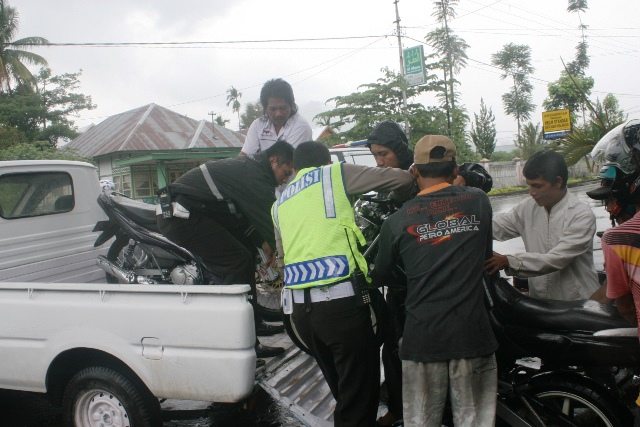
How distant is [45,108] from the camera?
29.9m

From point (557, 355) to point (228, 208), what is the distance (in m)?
2.24

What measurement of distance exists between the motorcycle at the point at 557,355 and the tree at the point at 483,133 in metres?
39.6

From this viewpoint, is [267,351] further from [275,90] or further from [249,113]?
[249,113]

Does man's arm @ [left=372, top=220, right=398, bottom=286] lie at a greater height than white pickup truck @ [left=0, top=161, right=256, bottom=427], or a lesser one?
greater

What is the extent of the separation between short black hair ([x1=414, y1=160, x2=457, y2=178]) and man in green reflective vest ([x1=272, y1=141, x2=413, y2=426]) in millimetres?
242

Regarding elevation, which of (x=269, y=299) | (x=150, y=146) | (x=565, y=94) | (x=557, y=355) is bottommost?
(x=269, y=299)

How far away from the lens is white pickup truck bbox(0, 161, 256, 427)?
283 cm

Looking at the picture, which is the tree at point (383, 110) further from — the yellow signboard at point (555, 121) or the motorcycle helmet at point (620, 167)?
the motorcycle helmet at point (620, 167)

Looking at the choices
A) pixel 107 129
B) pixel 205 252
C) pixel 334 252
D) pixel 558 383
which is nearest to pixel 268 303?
pixel 205 252

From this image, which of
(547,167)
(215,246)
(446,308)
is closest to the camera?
(446,308)

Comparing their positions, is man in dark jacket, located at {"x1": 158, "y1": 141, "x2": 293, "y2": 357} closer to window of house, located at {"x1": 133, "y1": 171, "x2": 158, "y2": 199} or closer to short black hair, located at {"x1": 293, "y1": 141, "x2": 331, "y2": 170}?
short black hair, located at {"x1": 293, "y1": 141, "x2": 331, "y2": 170}

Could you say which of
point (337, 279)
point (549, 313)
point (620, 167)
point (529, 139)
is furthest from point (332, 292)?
point (529, 139)

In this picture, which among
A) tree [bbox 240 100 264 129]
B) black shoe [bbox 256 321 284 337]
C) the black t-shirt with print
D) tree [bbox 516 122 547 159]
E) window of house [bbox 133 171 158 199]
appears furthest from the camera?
tree [bbox 240 100 264 129]

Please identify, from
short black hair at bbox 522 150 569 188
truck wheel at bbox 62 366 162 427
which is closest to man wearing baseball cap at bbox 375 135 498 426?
short black hair at bbox 522 150 569 188
